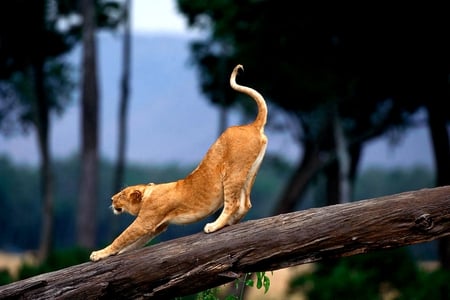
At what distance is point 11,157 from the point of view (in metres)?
62.3

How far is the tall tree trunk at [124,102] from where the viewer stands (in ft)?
86.1

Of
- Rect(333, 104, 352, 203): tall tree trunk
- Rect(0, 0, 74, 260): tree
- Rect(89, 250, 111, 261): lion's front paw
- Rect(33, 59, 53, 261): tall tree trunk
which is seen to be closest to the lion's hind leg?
Rect(89, 250, 111, 261): lion's front paw

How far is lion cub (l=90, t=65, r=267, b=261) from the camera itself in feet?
21.9

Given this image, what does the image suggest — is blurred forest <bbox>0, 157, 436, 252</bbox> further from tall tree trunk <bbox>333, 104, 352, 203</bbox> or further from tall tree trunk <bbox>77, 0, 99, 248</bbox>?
tall tree trunk <bbox>333, 104, 352, 203</bbox>

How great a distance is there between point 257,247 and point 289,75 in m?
15.3

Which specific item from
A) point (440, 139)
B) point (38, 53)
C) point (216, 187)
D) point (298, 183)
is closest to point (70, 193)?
point (38, 53)

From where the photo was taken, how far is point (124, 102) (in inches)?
1033

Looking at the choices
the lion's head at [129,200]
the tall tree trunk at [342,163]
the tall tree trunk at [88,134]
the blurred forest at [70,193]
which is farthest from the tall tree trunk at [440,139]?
the blurred forest at [70,193]

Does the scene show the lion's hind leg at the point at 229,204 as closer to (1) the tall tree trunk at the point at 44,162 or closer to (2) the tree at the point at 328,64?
(2) the tree at the point at 328,64

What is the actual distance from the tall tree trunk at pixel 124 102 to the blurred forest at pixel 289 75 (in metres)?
0.04

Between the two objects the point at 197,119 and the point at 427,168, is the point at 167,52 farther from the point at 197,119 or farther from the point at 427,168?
the point at 427,168

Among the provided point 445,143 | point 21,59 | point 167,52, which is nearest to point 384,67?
point 445,143

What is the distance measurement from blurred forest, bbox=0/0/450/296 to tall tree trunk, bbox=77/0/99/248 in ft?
0.09

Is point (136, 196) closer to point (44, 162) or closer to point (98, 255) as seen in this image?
point (98, 255)
